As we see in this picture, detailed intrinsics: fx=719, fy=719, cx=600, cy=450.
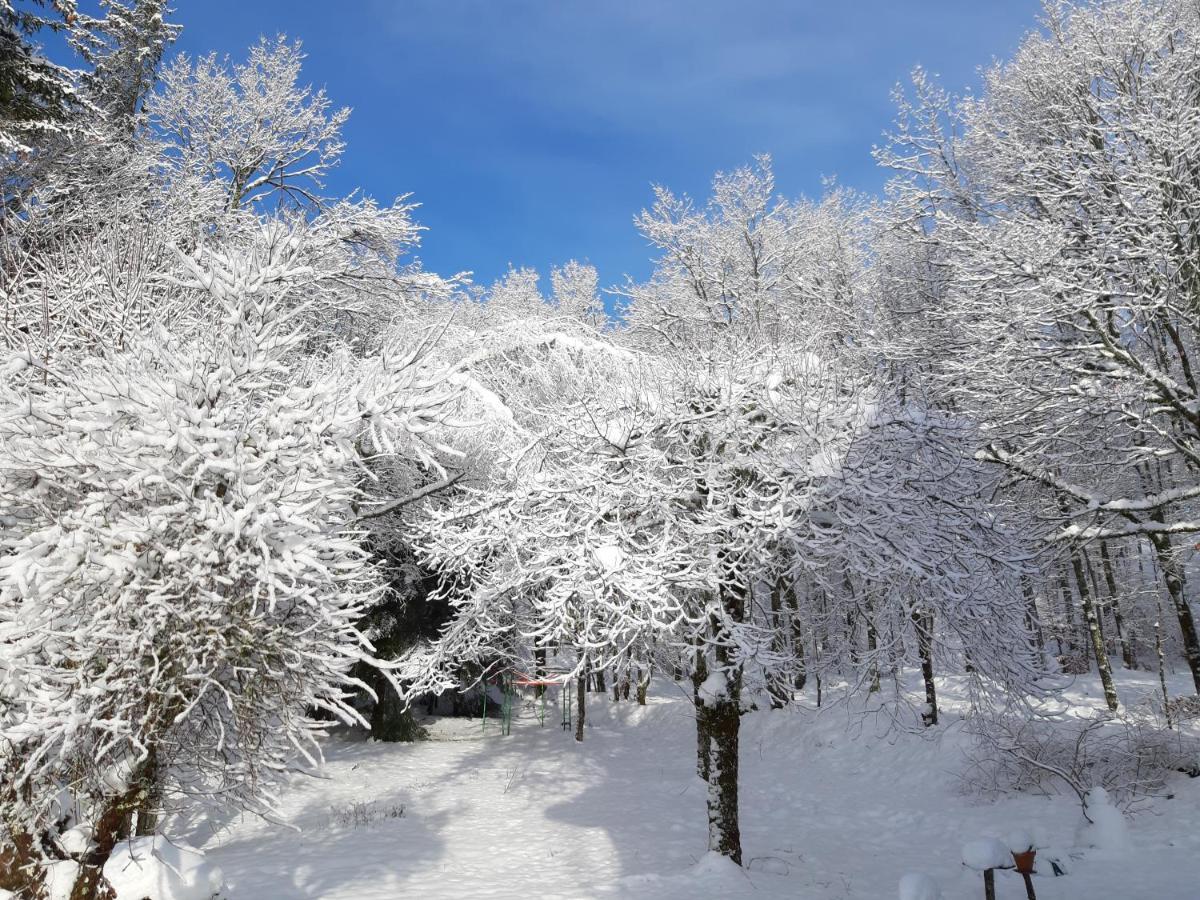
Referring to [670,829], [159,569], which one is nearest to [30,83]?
[159,569]

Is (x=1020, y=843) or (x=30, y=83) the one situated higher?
(x=30, y=83)

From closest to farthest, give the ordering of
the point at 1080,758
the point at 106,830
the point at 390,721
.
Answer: the point at 106,830, the point at 1080,758, the point at 390,721

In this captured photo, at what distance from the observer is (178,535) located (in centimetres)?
480

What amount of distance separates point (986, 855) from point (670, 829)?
18.6 feet

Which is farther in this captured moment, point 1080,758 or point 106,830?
point 1080,758

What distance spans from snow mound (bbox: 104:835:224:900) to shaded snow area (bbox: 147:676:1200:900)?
1.49 m

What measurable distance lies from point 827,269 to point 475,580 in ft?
43.5

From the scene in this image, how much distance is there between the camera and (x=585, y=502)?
8062 millimetres

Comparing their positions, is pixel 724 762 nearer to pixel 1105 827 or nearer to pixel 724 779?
pixel 724 779

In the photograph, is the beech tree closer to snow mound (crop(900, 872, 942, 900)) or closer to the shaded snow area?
the shaded snow area

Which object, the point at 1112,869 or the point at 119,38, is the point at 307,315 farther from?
the point at 1112,869

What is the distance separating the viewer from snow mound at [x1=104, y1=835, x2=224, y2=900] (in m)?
5.53

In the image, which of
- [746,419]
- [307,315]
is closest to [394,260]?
[307,315]

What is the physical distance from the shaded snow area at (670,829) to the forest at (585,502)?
100 millimetres
